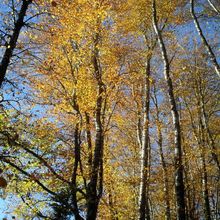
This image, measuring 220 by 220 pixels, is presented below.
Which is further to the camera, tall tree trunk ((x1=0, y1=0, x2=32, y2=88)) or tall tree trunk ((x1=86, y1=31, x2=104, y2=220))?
tall tree trunk ((x1=86, y1=31, x2=104, y2=220))

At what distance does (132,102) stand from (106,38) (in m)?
7.91

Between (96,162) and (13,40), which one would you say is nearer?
(13,40)

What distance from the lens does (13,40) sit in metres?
8.61

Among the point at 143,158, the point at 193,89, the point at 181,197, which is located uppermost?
the point at 193,89

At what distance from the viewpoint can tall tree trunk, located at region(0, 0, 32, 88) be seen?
27.1 ft

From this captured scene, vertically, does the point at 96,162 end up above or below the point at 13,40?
below

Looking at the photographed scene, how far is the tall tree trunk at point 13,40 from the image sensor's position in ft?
27.1

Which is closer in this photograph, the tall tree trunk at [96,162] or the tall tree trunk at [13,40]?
the tall tree trunk at [13,40]

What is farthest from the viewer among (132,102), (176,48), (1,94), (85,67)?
(132,102)

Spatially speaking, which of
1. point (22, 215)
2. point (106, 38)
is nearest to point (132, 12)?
point (106, 38)

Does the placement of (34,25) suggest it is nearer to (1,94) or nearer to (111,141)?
(1,94)

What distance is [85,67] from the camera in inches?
471

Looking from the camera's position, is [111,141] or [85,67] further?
[111,141]

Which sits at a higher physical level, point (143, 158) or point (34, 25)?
point (34, 25)
